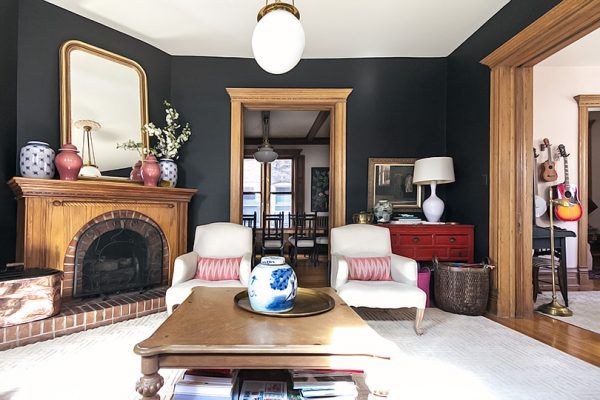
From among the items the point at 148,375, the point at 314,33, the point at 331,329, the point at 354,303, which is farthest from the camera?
the point at 314,33

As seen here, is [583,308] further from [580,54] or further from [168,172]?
[168,172]

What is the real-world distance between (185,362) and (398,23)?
3.54m

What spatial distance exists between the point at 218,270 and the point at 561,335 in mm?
2831

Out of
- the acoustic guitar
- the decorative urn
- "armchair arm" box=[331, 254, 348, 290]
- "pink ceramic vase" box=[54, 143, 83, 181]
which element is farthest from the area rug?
"pink ceramic vase" box=[54, 143, 83, 181]

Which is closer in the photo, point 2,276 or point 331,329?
point 331,329

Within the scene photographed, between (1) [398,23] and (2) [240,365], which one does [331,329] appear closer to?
(2) [240,365]

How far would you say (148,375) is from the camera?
1198 mm

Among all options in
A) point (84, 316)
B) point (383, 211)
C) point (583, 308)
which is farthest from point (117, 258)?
point (583, 308)

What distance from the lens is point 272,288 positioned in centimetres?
154

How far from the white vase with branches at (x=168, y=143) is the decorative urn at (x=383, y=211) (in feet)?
7.70

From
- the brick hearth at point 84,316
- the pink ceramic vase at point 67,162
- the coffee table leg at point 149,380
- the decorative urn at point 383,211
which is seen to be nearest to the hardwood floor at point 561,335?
A: the decorative urn at point 383,211

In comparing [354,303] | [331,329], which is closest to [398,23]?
[354,303]

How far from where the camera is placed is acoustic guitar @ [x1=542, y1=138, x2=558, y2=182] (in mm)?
4289

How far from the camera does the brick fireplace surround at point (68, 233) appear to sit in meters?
2.55
